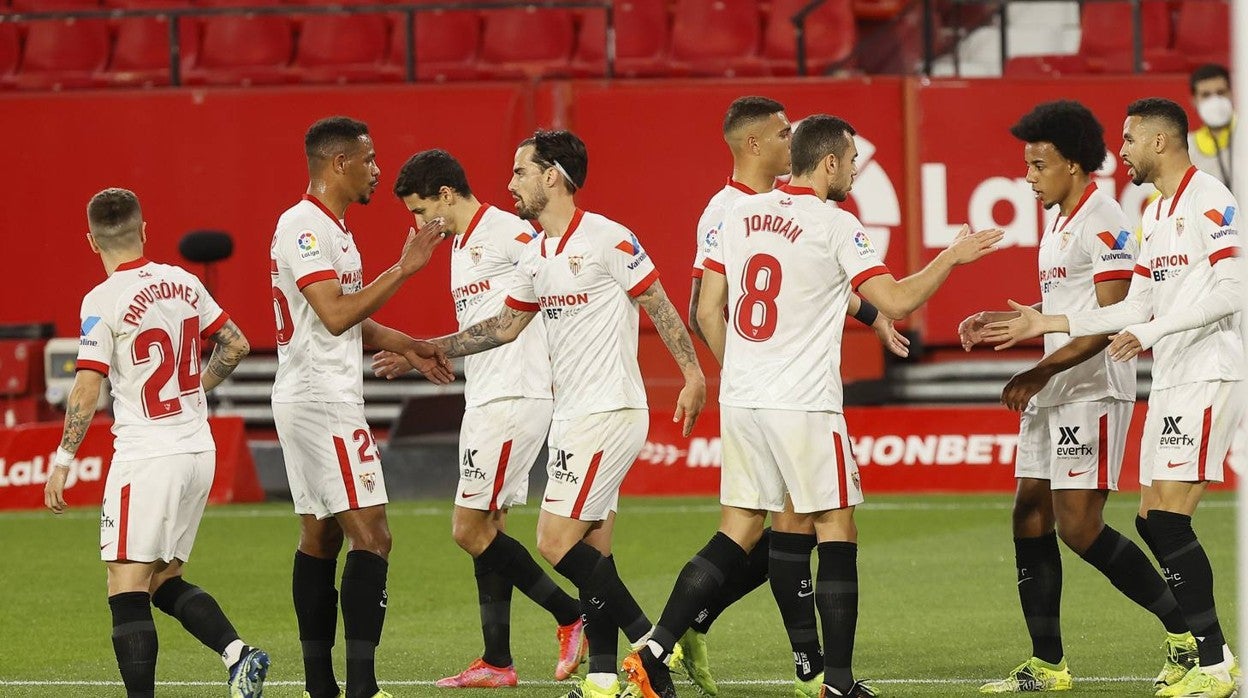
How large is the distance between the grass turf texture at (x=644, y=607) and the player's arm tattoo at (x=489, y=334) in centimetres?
140

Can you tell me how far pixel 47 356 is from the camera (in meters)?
16.5

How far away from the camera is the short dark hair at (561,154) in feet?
23.5

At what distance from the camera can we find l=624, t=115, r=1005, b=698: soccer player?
6543mm

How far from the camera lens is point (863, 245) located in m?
6.50

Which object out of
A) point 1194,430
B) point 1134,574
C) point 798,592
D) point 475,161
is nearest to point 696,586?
point 798,592

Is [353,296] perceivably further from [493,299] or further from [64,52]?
[64,52]

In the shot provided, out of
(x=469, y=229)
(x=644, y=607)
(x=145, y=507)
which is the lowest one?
(x=644, y=607)

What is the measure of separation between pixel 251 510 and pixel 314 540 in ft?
25.2

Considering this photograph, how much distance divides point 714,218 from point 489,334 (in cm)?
112

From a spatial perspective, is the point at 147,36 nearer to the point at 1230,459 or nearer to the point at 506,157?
the point at 506,157

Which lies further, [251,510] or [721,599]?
[251,510]

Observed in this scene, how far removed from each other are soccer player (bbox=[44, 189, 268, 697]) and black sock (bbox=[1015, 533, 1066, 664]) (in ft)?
9.98

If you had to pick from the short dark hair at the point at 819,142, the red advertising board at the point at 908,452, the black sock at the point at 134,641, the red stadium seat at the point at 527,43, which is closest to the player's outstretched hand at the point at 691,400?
the short dark hair at the point at 819,142

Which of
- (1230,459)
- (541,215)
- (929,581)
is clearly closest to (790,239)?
(541,215)
